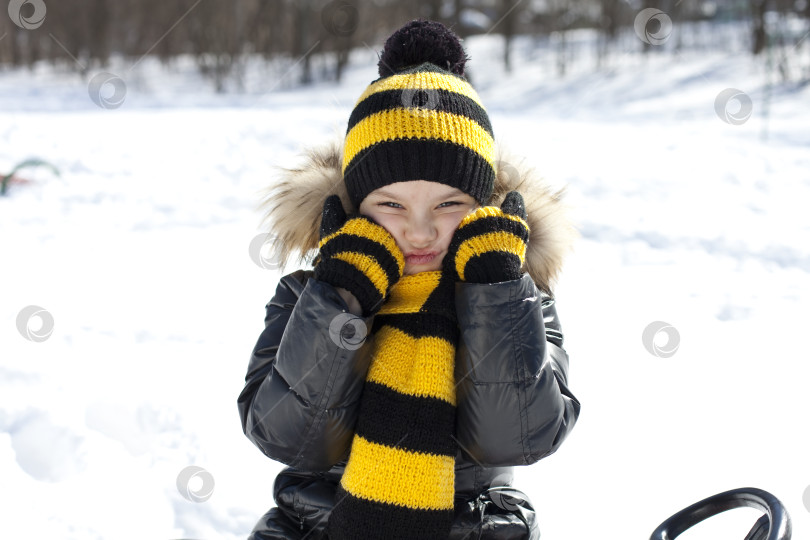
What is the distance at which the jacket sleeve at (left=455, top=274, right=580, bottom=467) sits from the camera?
1696mm

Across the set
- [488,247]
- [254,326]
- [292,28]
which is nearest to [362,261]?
[488,247]

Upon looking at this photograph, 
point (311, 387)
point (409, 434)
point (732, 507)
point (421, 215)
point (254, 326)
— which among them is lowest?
point (732, 507)

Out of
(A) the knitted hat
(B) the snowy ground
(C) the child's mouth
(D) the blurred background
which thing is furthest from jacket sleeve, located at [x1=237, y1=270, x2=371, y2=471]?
(D) the blurred background

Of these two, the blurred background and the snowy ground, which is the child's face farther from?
the blurred background

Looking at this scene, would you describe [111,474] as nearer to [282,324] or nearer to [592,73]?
[282,324]

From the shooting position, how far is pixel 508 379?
1.69m

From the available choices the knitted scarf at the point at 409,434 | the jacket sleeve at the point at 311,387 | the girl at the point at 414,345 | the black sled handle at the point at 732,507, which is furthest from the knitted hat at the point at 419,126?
the black sled handle at the point at 732,507

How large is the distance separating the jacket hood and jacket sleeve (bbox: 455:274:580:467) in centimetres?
35

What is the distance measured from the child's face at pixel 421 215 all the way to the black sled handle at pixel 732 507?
2.76 ft

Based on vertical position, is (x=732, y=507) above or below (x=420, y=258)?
below

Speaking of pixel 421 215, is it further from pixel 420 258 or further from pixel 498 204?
pixel 498 204

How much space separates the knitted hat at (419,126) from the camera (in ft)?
6.20

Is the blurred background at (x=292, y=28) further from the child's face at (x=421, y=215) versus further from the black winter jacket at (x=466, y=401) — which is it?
the black winter jacket at (x=466, y=401)

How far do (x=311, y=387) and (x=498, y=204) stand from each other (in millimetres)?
792
